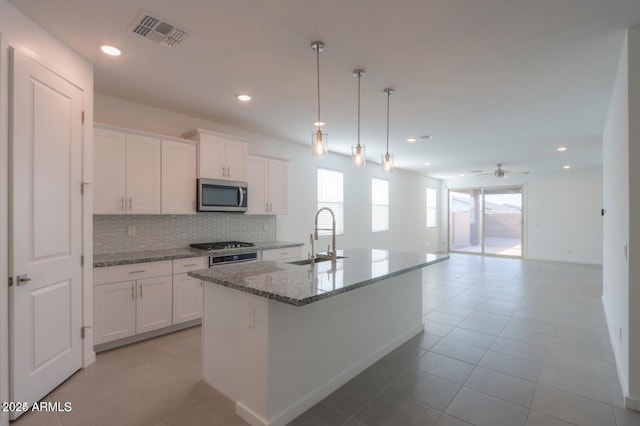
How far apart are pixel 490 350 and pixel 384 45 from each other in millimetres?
2956

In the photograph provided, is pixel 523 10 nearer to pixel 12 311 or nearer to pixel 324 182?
pixel 12 311

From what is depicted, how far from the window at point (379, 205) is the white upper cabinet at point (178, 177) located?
15.6ft

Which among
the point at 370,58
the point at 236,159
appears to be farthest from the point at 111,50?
the point at 370,58

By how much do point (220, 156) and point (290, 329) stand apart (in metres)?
2.74

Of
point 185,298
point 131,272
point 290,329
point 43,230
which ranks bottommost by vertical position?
point 185,298

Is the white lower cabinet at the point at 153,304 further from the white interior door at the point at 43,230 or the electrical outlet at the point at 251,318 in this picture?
the electrical outlet at the point at 251,318

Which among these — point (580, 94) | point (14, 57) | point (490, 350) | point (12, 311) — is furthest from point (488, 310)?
point (14, 57)

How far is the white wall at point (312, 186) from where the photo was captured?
3709 millimetres

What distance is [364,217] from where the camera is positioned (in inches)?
289

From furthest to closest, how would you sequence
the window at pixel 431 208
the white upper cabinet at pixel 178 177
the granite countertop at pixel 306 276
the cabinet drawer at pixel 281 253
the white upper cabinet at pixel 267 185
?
1. the window at pixel 431 208
2. the white upper cabinet at pixel 267 185
3. the cabinet drawer at pixel 281 253
4. the white upper cabinet at pixel 178 177
5. the granite countertop at pixel 306 276

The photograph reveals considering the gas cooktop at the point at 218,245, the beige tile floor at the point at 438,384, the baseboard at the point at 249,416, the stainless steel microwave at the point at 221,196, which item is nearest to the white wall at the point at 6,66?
the beige tile floor at the point at 438,384

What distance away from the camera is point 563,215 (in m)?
8.87

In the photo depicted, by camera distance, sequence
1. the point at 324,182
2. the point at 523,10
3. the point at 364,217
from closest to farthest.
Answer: the point at 523,10 → the point at 324,182 → the point at 364,217
